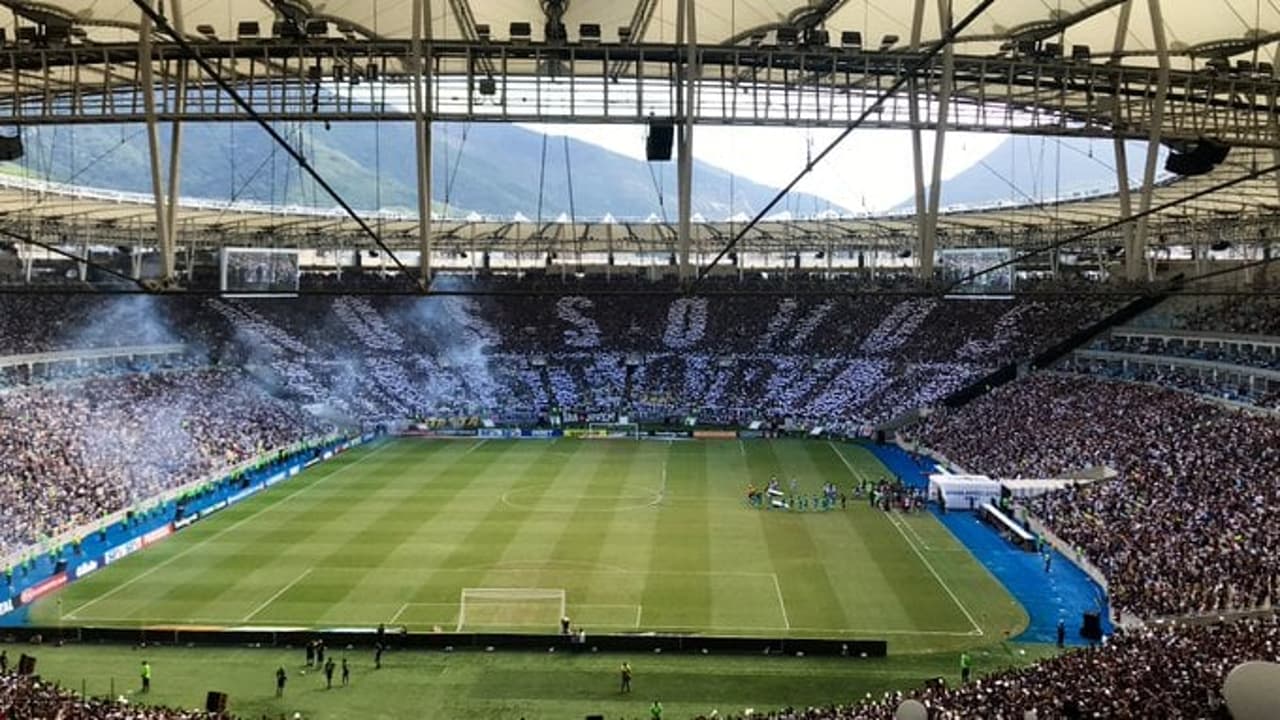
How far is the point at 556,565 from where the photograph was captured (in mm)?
28703

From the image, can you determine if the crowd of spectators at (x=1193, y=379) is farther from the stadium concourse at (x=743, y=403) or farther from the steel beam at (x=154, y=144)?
the steel beam at (x=154, y=144)

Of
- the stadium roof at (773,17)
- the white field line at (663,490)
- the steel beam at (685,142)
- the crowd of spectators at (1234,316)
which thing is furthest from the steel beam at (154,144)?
the crowd of spectators at (1234,316)

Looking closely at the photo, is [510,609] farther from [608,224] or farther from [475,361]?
[475,361]

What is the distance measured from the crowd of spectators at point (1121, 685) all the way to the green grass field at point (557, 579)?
5.02m

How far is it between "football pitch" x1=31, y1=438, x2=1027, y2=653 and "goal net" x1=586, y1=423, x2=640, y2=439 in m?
11.4

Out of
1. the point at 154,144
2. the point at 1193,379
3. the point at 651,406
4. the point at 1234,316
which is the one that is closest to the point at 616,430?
the point at 651,406

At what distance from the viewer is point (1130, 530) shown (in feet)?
88.4

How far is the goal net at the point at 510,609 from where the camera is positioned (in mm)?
23578

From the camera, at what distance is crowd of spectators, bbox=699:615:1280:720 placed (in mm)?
12508

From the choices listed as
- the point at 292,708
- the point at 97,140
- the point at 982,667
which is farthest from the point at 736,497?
the point at 97,140

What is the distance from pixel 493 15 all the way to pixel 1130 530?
67.2ft

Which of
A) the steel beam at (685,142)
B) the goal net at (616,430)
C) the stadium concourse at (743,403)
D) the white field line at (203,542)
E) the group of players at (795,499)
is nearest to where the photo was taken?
the steel beam at (685,142)

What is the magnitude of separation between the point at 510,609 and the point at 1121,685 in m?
14.2

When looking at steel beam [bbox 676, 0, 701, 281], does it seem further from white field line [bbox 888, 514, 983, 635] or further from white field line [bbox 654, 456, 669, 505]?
white field line [bbox 654, 456, 669, 505]
